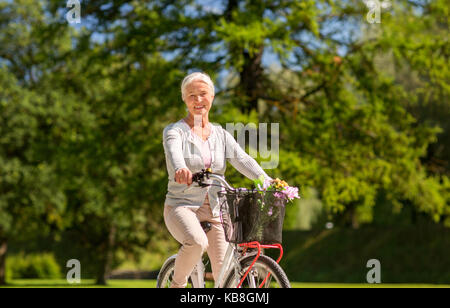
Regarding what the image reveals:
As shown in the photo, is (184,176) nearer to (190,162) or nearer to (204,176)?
(204,176)

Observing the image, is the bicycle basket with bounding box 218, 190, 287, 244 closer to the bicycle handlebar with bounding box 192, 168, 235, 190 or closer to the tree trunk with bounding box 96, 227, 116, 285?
the bicycle handlebar with bounding box 192, 168, 235, 190

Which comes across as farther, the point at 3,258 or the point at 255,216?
the point at 3,258

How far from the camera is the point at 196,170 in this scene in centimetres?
458

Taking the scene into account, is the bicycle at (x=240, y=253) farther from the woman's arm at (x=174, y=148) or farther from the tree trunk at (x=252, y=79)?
the tree trunk at (x=252, y=79)

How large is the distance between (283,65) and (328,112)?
1.63 metres

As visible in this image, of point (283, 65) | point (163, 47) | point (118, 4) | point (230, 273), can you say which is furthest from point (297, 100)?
point (230, 273)

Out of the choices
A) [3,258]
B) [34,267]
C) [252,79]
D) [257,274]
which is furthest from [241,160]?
[34,267]

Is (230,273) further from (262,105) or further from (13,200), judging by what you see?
(13,200)

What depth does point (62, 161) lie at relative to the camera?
50.5 feet

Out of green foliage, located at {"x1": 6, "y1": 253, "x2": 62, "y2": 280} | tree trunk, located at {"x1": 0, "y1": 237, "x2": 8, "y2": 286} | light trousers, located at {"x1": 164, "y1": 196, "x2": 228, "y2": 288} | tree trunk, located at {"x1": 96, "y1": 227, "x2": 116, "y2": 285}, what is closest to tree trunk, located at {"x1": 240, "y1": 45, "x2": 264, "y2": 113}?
light trousers, located at {"x1": 164, "y1": 196, "x2": 228, "y2": 288}

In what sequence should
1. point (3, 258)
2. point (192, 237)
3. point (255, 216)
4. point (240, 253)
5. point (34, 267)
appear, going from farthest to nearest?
point (34, 267) → point (3, 258) → point (240, 253) → point (192, 237) → point (255, 216)

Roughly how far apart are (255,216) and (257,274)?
41 cm

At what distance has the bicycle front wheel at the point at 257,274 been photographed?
409cm

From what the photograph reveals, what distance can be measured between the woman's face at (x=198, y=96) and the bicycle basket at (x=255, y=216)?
77cm
